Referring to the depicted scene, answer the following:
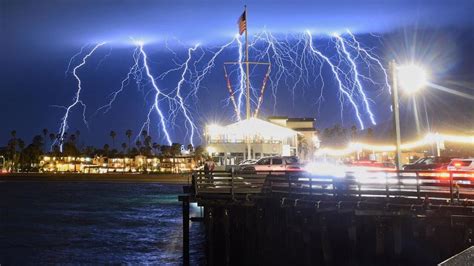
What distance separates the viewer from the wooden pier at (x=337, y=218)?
604 inches

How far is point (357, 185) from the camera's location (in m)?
18.7

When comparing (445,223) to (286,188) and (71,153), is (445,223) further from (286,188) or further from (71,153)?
(71,153)

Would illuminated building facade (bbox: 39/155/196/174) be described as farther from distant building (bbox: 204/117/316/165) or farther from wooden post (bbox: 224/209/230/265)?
wooden post (bbox: 224/209/230/265)

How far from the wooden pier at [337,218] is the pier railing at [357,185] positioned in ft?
0.14

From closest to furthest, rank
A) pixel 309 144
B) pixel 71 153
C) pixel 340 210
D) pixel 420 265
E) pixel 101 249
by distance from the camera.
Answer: pixel 420 265 < pixel 340 210 < pixel 101 249 < pixel 309 144 < pixel 71 153

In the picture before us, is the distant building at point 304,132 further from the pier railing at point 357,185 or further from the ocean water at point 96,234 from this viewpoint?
the pier railing at point 357,185

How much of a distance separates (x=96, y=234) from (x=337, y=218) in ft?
73.3

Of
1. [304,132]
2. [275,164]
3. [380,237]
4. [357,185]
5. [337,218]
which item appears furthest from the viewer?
[304,132]

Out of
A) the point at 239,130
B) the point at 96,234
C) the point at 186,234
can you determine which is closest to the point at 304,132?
the point at 239,130

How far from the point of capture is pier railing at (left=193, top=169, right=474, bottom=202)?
16.2 m

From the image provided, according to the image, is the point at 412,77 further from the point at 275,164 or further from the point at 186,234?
the point at 275,164

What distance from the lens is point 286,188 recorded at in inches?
875

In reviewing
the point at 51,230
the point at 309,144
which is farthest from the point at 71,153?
the point at 51,230

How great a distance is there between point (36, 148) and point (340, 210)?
7864 inches
